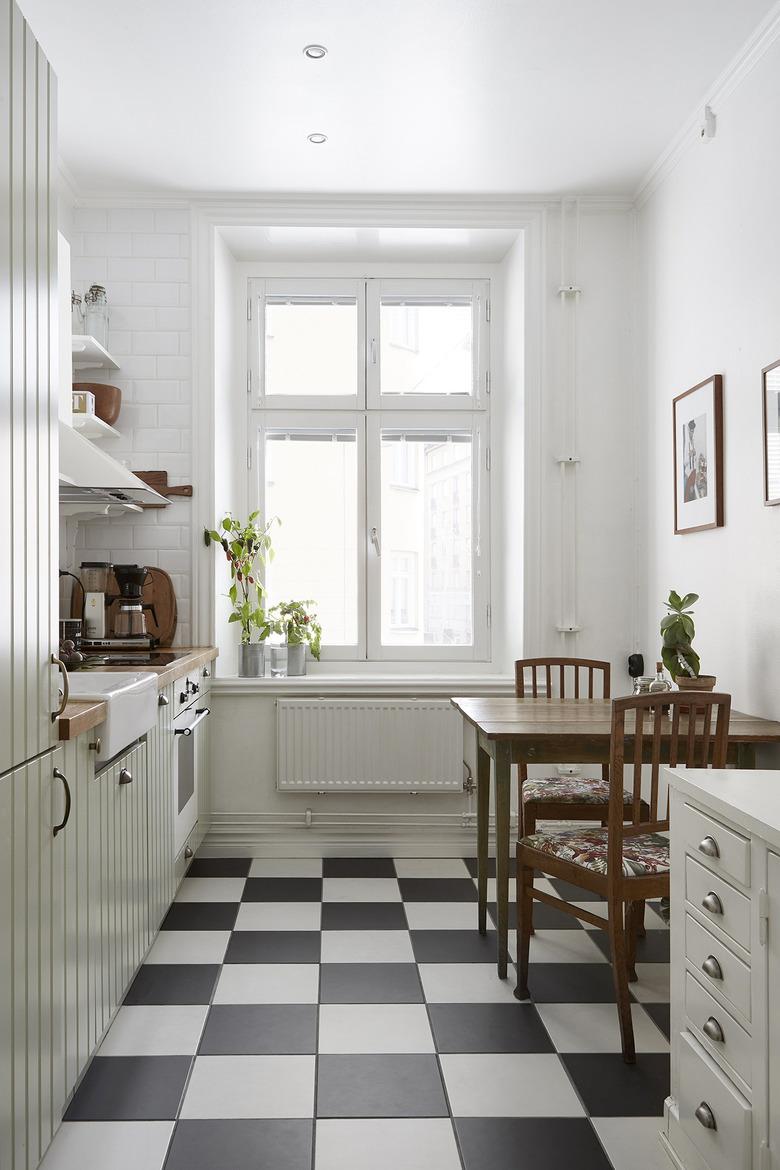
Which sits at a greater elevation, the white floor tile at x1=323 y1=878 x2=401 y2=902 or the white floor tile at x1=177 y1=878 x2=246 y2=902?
the white floor tile at x1=177 y1=878 x2=246 y2=902

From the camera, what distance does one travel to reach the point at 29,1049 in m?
1.59

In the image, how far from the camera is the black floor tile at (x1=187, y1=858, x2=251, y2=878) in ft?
12.1

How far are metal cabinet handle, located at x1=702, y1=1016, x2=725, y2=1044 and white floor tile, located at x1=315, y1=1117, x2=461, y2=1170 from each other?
588 millimetres

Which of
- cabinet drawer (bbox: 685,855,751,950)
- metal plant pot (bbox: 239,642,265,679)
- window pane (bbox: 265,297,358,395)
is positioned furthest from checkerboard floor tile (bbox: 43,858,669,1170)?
window pane (bbox: 265,297,358,395)

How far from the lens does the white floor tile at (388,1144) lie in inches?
71.1

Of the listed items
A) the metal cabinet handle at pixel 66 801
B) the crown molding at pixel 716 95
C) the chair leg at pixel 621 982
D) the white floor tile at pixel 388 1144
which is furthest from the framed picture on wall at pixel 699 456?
the metal cabinet handle at pixel 66 801

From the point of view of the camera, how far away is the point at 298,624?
4.18 m

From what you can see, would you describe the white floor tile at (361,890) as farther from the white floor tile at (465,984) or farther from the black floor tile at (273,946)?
the white floor tile at (465,984)

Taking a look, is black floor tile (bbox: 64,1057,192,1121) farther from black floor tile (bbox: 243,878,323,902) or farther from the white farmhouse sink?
black floor tile (bbox: 243,878,323,902)

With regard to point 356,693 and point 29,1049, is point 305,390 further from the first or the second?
point 29,1049

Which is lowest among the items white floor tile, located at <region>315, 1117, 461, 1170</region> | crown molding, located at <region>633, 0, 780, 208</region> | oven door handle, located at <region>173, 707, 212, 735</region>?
white floor tile, located at <region>315, 1117, 461, 1170</region>

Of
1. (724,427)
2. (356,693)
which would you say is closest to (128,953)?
(356,693)

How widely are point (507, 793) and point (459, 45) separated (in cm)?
235

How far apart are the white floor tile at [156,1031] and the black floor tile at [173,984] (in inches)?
1.8
